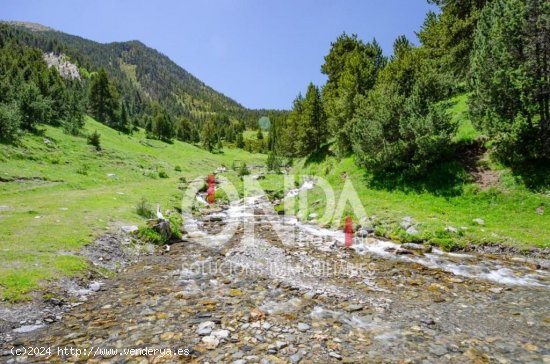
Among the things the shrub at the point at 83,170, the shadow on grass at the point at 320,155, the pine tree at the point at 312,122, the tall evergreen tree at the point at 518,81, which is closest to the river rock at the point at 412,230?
the tall evergreen tree at the point at 518,81

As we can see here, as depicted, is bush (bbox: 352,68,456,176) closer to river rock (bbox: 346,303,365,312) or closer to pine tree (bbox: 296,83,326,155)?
pine tree (bbox: 296,83,326,155)

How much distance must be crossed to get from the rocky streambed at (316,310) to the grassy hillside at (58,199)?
291cm

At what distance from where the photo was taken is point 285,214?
97.5 ft

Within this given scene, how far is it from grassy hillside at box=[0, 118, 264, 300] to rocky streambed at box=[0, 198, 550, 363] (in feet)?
9.56

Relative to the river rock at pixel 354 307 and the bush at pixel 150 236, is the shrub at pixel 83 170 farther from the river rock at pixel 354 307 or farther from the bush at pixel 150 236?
the river rock at pixel 354 307

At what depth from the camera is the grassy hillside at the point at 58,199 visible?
43.7 feet

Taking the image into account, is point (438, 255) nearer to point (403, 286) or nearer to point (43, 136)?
point (403, 286)

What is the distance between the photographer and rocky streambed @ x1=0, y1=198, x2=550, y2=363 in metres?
8.70

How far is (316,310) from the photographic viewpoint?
36.5 feet

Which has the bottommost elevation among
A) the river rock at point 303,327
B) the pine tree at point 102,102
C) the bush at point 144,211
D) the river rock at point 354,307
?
the river rock at point 303,327

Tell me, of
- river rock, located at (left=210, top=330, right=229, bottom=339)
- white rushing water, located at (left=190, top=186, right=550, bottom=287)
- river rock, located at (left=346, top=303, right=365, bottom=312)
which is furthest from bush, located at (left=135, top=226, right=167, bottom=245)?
river rock, located at (left=346, top=303, right=365, bottom=312)

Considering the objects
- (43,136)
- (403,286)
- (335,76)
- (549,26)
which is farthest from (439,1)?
(43,136)

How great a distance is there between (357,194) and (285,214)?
6734 millimetres

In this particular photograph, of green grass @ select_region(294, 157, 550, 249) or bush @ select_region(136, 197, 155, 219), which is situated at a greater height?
green grass @ select_region(294, 157, 550, 249)
